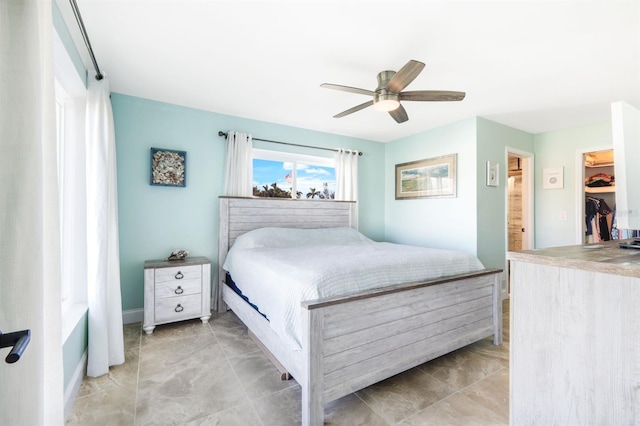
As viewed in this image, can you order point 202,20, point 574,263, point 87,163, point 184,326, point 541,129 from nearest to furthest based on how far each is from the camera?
1. point 574,263
2. point 202,20
3. point 87,163
4. point 184,326
5. point 541,129

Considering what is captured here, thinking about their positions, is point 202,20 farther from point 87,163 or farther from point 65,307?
point 65,307

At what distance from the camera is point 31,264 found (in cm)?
79

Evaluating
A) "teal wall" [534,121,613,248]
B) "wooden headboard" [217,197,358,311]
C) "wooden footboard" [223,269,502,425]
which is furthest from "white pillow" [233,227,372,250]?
"teal wall" [534,121,613,248]

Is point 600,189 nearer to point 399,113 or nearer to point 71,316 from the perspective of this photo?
point 399,113

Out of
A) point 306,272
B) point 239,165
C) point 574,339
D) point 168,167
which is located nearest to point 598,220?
point 574,339

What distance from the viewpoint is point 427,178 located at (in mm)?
4215

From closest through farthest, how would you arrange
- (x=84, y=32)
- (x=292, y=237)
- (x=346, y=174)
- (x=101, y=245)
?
(x=84, y=32) → (x=101, y=245) → (x=292, y=237) → (x=346, y=174)

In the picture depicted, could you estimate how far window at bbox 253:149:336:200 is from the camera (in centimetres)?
393

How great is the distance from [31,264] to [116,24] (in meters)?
1.89

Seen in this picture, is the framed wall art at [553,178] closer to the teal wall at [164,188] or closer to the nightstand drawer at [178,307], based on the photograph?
the teal wall at [164,188]

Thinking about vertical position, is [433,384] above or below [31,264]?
below

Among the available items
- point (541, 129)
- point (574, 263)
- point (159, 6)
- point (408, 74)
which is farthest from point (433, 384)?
point (541, 129)

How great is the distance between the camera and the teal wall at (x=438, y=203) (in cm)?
368

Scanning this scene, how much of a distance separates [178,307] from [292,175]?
2.21 m
